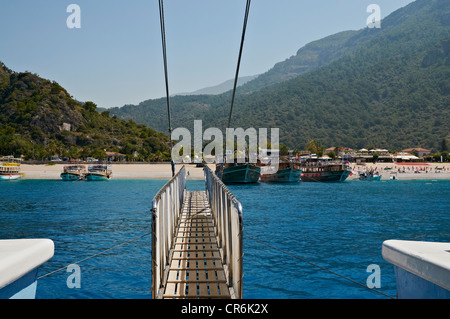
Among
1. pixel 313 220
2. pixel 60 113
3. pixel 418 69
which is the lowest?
pixel 313 220

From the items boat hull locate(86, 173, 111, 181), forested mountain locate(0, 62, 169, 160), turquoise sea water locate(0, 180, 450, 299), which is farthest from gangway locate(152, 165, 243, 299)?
forested mountain locate(0, 62, 169, 160)

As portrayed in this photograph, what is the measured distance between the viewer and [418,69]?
651 feet

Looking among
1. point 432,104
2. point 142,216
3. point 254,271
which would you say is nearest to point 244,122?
point 432,104

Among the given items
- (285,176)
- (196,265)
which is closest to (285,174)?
(285,176)

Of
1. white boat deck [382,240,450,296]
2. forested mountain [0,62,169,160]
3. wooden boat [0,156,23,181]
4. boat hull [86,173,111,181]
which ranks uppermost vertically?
forested mountain [0,62,169,160]

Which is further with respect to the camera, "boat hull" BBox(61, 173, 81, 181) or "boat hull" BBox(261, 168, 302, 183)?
"boat hull" BBox(261, 168, 302, 183)

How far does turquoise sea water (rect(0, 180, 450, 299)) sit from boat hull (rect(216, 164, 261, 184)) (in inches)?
1064

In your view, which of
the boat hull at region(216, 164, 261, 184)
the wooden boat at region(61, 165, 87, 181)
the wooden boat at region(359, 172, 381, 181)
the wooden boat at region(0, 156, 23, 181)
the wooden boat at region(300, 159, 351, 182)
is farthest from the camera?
the wooden boat at region(359, 172, 381, 181)

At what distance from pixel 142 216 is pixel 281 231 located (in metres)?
9.66

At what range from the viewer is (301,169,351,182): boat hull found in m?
69.0

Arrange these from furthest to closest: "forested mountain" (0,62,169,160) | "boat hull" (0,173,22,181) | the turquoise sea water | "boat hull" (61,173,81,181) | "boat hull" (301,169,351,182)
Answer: "forested mountain" (0,62,169,160) < "boat hull" (301,169,351,182) < "boat hull" (0,173,22,181) < "boat hull" (61,173,81,181) < the turquoise sea water

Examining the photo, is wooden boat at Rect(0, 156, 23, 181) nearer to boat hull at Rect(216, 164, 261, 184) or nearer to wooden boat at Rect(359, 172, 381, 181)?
boat hull at Rect(216, 164, 261, 184)

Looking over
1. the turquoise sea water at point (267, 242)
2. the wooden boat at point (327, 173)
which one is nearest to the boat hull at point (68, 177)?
the turquoise sea water at point (267, 242)
